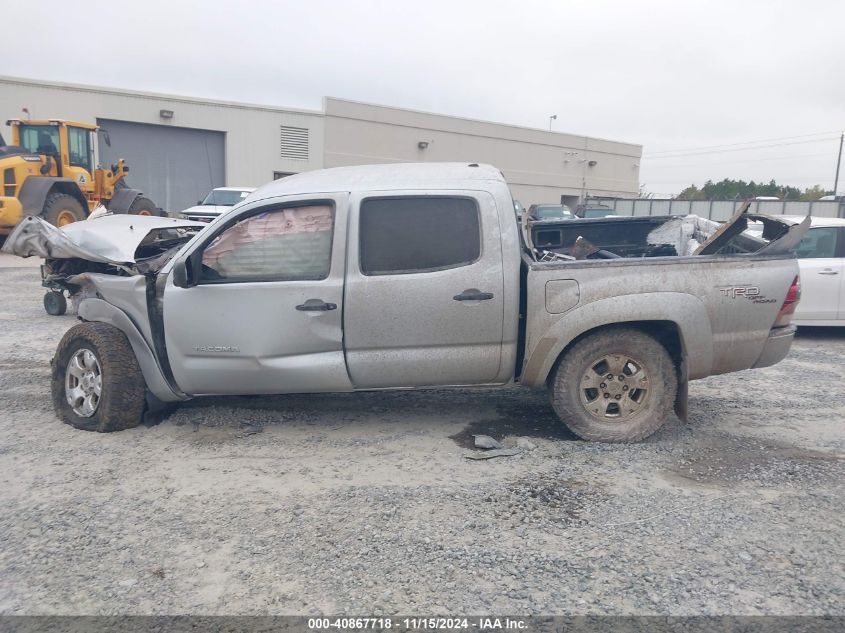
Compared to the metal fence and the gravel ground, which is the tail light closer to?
the gravel ground

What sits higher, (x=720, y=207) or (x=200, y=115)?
(x=200, y=115)

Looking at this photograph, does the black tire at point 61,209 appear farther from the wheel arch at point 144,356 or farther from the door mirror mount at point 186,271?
the door mirror mount at point 186,271

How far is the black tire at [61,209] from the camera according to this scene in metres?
15.6

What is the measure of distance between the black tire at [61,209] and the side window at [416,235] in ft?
43.2

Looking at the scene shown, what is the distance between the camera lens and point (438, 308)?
476cm

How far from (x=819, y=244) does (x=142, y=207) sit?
1555cm

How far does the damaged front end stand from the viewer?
538 centimetres

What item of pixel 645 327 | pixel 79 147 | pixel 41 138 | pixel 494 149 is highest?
pixel 494 149

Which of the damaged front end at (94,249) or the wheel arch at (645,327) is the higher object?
the damaged front end at (94,249)

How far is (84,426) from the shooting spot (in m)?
5.21

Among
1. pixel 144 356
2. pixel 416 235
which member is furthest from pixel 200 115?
pixel 416 235

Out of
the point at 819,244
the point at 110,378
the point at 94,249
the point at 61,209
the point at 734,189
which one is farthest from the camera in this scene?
the point at 734,189

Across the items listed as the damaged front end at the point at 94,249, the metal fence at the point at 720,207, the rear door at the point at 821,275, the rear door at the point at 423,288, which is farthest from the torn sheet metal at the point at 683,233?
the metal fence at the point at 720,207

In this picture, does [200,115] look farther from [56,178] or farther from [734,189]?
[734,189]
